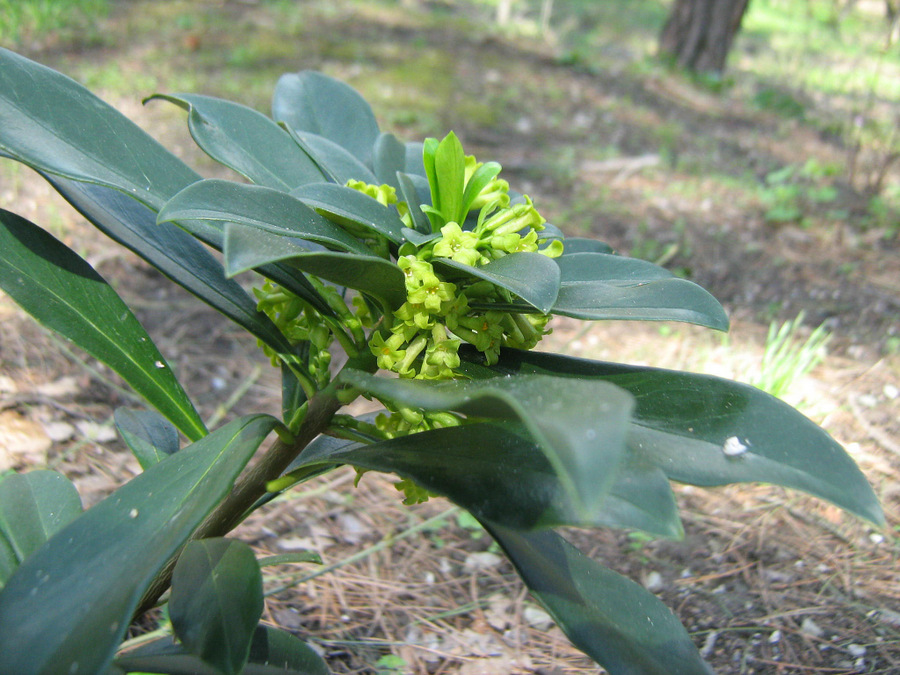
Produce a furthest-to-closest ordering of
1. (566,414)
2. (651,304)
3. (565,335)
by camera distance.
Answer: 1. (565,335)
2. (651,304)
3. (566,414)

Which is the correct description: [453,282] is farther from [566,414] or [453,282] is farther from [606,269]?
[566,414]

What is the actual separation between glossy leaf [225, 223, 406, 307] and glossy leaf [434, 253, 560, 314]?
8 centimetres

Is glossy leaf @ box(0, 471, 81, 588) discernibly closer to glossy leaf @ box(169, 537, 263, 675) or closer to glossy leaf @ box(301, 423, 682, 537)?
glossy leaf @ box(169, 537, 263, 675)

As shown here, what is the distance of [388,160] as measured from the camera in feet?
3.89

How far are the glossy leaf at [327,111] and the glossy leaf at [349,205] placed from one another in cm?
42

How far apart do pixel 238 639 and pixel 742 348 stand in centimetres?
220

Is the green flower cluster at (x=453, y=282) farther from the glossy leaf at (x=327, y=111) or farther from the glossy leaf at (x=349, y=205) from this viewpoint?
the glossy leaf at (x=327, y=111)

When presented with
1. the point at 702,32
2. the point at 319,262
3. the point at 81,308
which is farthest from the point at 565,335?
the point at 702,32

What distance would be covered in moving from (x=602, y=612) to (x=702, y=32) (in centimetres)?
638

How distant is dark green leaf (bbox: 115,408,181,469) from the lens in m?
1.24

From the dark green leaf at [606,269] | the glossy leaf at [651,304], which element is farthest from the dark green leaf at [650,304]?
the dark green leaf at [606,269]

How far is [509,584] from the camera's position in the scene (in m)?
1.74

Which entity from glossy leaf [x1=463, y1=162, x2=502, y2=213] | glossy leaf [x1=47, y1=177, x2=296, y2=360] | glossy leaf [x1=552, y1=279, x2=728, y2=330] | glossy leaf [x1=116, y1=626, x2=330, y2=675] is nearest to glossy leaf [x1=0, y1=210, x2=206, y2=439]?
glossy leaf [x1=47, y1=177, x2=296, y2=360]

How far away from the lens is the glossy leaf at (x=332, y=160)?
3.81 feet
